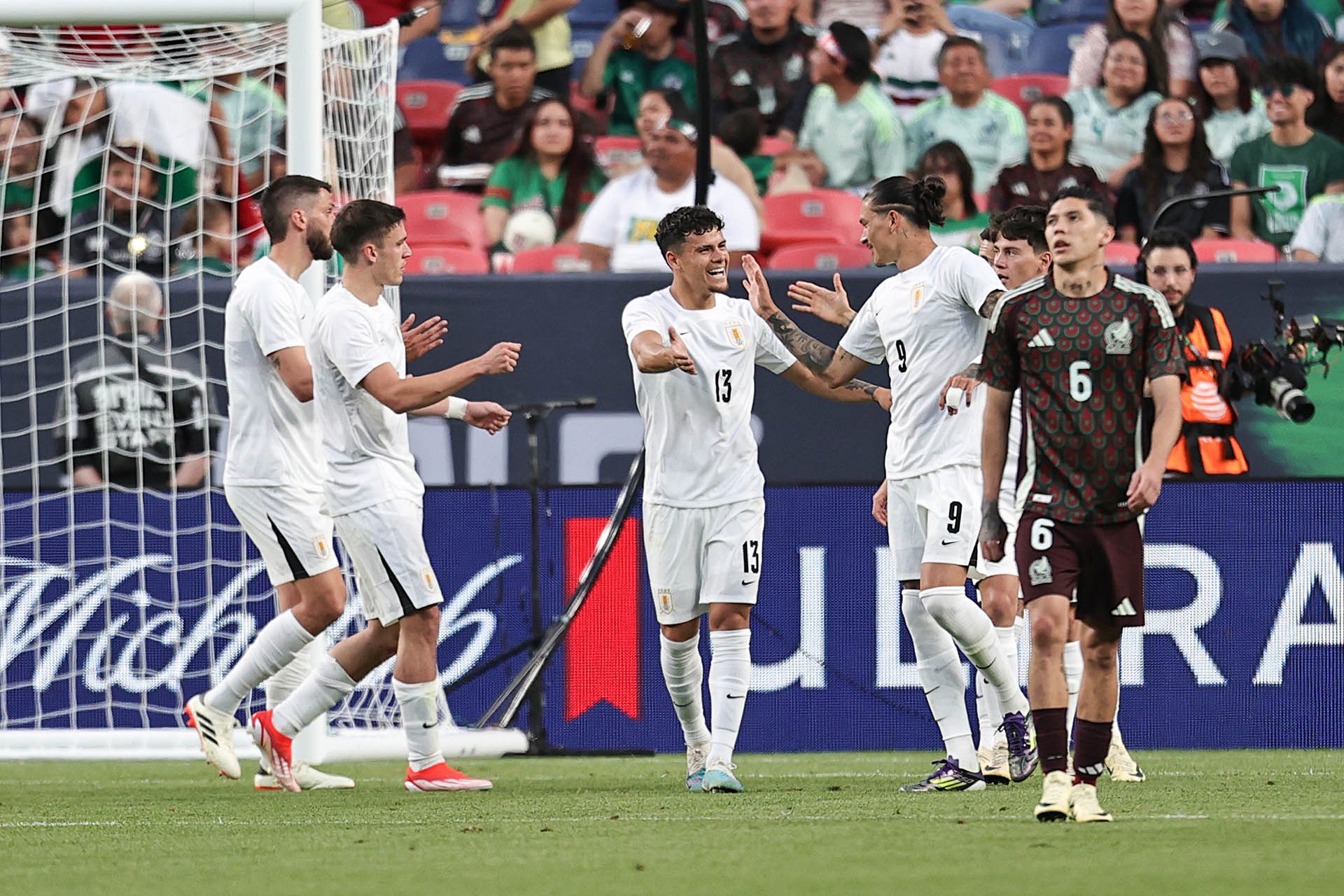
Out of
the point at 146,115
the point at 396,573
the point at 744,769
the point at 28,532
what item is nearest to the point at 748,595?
the point at 396,573

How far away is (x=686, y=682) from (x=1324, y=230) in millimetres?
6821

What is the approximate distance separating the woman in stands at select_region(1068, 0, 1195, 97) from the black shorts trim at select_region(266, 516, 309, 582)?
808 centimetres

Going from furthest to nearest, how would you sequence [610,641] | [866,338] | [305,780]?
1. [610,641]
2. [305,780]
3. [866,338]

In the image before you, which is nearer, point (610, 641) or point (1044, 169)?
point (610, 641)

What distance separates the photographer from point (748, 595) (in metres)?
7.09

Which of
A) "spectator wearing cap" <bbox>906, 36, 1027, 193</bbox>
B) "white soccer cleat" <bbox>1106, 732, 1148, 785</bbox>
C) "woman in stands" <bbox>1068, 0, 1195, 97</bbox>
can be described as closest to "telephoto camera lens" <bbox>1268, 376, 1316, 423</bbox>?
"white soccer cleat" <bbox>1106, 732, 1148, 785</bbox>

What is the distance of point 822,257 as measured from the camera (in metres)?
12.0

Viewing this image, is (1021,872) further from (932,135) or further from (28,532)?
(932,135)

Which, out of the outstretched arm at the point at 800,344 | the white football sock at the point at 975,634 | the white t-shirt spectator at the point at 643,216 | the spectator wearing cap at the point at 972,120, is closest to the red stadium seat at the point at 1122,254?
the spectator wearing cap at the point at 972,120

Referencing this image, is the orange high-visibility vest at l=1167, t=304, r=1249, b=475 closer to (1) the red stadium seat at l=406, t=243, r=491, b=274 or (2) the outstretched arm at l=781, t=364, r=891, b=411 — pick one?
Answer: (2) the outstretched arm at l=781, t=364, r=891, b=411

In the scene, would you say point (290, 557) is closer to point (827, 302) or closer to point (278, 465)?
point (278, 465)

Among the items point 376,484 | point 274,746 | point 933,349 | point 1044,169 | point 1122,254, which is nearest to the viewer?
point 933,349

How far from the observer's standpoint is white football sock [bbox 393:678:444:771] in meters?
7.13

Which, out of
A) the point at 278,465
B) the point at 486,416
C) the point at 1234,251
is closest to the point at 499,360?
the point at 486,416
